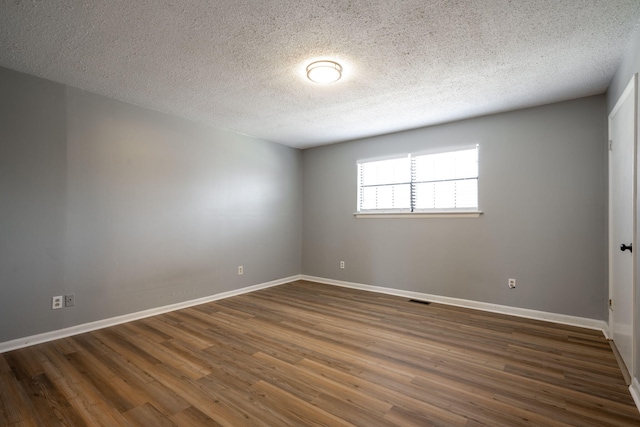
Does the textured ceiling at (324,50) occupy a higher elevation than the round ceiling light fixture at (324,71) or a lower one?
higher

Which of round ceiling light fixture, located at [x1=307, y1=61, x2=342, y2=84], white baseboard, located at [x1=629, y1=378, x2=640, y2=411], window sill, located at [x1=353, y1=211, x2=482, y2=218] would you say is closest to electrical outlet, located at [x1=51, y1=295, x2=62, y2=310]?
round ceiling light fixture, located at [x1=307, y1=61, x2=342, y2=84]

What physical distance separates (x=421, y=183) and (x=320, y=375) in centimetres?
308

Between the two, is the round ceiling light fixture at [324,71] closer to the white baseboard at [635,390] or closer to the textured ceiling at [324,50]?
the textured ceiling at [324,50]

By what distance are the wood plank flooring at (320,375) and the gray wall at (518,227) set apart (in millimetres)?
511

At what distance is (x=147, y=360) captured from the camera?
7.87ft

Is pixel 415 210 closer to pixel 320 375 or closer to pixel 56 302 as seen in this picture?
pixel 320 375

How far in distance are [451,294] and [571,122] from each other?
240 centimetres

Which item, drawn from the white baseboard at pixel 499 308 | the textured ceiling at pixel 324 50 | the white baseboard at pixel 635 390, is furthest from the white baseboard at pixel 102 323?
the white baseboard at pixel 635 390

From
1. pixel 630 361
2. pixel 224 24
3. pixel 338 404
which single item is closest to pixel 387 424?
pixel 338 404

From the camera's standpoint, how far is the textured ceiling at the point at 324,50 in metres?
1.89

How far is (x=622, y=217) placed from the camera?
243cm

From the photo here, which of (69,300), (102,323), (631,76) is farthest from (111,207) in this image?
(631,76)

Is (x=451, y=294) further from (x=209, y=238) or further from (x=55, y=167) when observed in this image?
(x=55, y=167)

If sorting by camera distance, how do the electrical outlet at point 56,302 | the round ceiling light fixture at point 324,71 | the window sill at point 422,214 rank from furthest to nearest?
the window sill at point 422,214, the electrical outlet at point 56,302, the round ceiling light fixture at point 324,71
